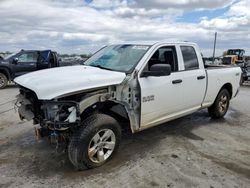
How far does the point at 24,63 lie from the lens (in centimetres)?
1272

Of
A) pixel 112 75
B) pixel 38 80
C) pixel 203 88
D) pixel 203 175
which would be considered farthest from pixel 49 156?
pixel 203 88

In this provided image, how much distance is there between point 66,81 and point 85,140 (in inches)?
33.1

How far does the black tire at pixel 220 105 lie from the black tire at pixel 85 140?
135 inches

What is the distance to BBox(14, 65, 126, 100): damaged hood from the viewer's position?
3367 mm

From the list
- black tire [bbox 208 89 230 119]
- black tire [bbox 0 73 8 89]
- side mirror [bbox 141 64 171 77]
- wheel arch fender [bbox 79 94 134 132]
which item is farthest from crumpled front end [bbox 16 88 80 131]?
black tire [bbox 0 73 8 89]

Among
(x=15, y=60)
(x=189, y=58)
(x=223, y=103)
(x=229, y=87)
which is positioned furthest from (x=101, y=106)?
(x=15, y=60)

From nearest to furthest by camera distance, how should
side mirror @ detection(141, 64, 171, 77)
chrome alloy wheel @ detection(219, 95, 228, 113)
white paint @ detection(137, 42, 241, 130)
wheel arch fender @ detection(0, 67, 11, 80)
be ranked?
1. side mirror @ detection(141, 64, 171, 77)
2. white paint @ detection(137, 42, 241, 130)
3. chrome alloy wheel @ detection(219, 95, 228, 113)
4. wheel arch fender @ detection(0, 67, 11, 80)

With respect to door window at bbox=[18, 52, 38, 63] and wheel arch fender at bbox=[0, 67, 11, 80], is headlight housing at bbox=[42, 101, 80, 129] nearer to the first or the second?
wheel arch fender at bbox=[0, 67, 11, 80]

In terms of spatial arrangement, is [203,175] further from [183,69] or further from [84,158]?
[183,69]

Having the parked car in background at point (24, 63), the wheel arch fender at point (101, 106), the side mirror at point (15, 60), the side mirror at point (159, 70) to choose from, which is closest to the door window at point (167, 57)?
the side mirror at point (159, 70)

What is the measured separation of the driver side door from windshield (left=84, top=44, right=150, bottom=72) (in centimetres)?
24

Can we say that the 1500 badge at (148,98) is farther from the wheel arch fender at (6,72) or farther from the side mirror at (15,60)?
the wheel arch fender at (6,72)

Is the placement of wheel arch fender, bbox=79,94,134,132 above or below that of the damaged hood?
below

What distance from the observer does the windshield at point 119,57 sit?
440 centimetres
